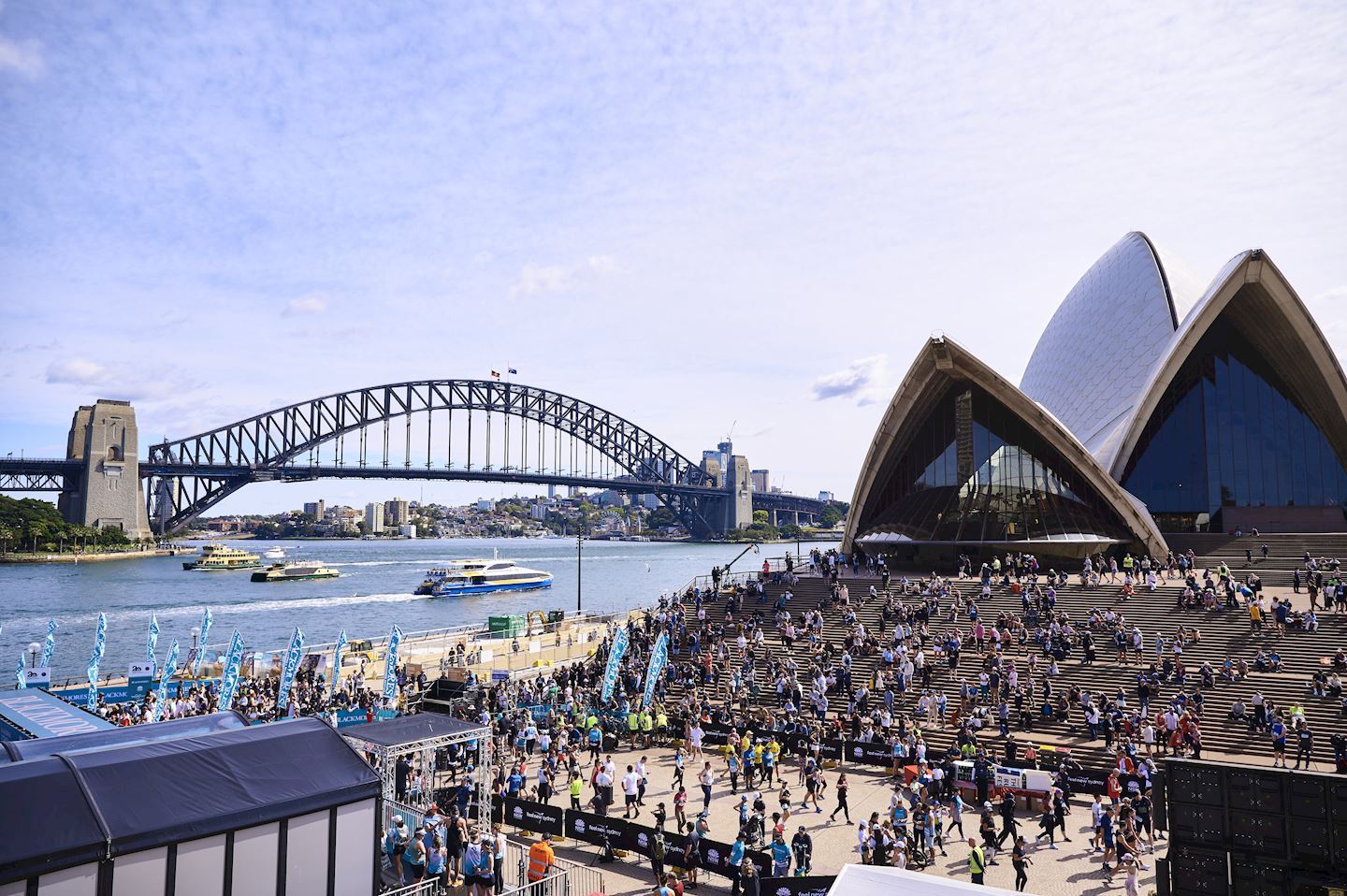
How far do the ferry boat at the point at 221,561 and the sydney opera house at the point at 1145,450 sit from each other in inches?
2876

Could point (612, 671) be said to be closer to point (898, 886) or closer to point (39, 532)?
point (898, 886)

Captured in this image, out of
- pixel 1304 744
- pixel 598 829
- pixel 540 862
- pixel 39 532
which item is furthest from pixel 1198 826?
pixel 39 532

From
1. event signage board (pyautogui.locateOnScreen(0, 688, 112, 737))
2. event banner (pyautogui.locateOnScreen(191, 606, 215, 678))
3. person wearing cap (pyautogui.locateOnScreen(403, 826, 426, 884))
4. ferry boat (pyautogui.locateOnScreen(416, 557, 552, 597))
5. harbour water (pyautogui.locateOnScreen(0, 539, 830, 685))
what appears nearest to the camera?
person wearing cap (pyautogui.locateOnScreen(403, 826, 426, 884))

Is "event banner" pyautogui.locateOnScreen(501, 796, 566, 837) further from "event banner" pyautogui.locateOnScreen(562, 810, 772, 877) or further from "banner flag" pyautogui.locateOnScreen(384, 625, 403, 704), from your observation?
"banner flag" pyautogui.locateOnScreen(384, 625, 403, 704)

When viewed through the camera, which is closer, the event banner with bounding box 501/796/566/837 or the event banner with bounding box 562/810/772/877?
the event banner with bounding box 562/810/772/877

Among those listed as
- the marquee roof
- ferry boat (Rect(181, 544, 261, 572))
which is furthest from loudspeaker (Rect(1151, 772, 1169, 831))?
ferry boat (Rect(181, 544, 261, 572))

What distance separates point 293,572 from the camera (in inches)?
3214

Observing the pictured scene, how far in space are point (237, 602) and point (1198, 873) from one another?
206ft

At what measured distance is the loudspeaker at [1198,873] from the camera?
7902 millimetres

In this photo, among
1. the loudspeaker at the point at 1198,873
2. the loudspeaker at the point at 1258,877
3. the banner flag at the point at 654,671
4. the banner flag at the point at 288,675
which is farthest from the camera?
the banner flag at the point at 288,675

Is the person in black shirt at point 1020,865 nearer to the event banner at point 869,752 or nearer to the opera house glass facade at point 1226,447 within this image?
the event banner at point 869,752

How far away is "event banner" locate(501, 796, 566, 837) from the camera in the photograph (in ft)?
47.1

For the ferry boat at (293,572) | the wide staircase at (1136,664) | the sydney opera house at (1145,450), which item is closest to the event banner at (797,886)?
the wide staircase at (1136,664)

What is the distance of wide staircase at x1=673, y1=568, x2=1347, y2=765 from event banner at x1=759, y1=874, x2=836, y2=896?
28.4ft
